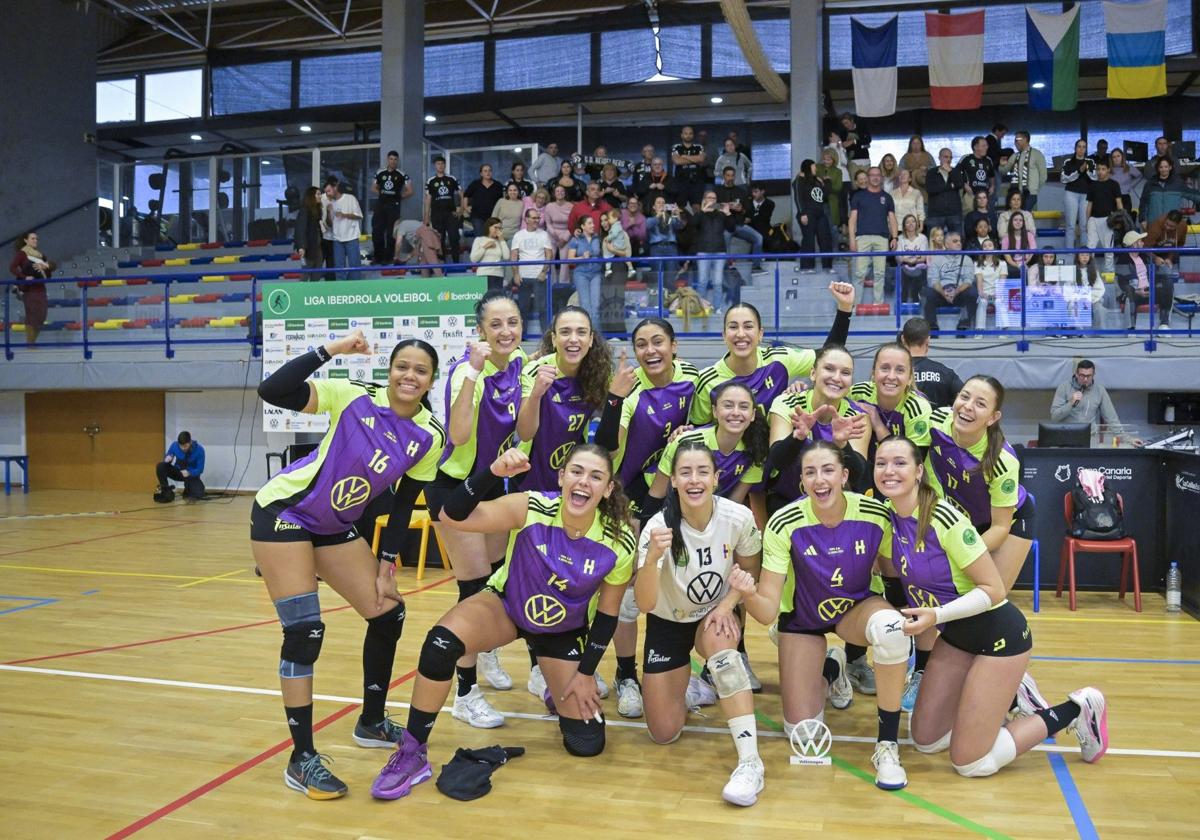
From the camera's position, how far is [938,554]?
14.1 ft

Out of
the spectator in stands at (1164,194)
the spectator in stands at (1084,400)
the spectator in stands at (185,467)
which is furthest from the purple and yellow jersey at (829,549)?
the spectator in stands at (185,467)

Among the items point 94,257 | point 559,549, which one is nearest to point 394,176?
point 94,257

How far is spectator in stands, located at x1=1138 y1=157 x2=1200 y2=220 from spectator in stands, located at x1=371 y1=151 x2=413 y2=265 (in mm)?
10085

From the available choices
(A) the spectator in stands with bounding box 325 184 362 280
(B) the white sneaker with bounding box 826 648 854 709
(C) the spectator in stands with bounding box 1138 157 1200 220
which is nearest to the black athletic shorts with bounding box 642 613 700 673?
(B) the white sneaker with bounding box 826 648 854 709

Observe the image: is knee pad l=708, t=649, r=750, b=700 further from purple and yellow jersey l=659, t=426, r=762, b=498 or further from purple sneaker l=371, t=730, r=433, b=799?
purple sneaker l=371, t=730, r=433, b=799

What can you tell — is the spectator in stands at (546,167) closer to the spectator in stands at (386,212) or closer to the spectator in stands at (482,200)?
the spectator in stands at (482,200)

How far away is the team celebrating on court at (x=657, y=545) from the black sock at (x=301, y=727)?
1 centimetres

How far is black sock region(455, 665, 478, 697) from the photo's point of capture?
16.3 ft

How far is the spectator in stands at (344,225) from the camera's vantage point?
566 inches

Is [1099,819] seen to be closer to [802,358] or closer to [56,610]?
[802,358]

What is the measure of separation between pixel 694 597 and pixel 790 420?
101cm

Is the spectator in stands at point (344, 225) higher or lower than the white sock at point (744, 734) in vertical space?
higher

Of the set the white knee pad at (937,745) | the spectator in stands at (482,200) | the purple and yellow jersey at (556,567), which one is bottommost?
the white knee pad at (937,745)

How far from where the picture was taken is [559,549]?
14.1ft
